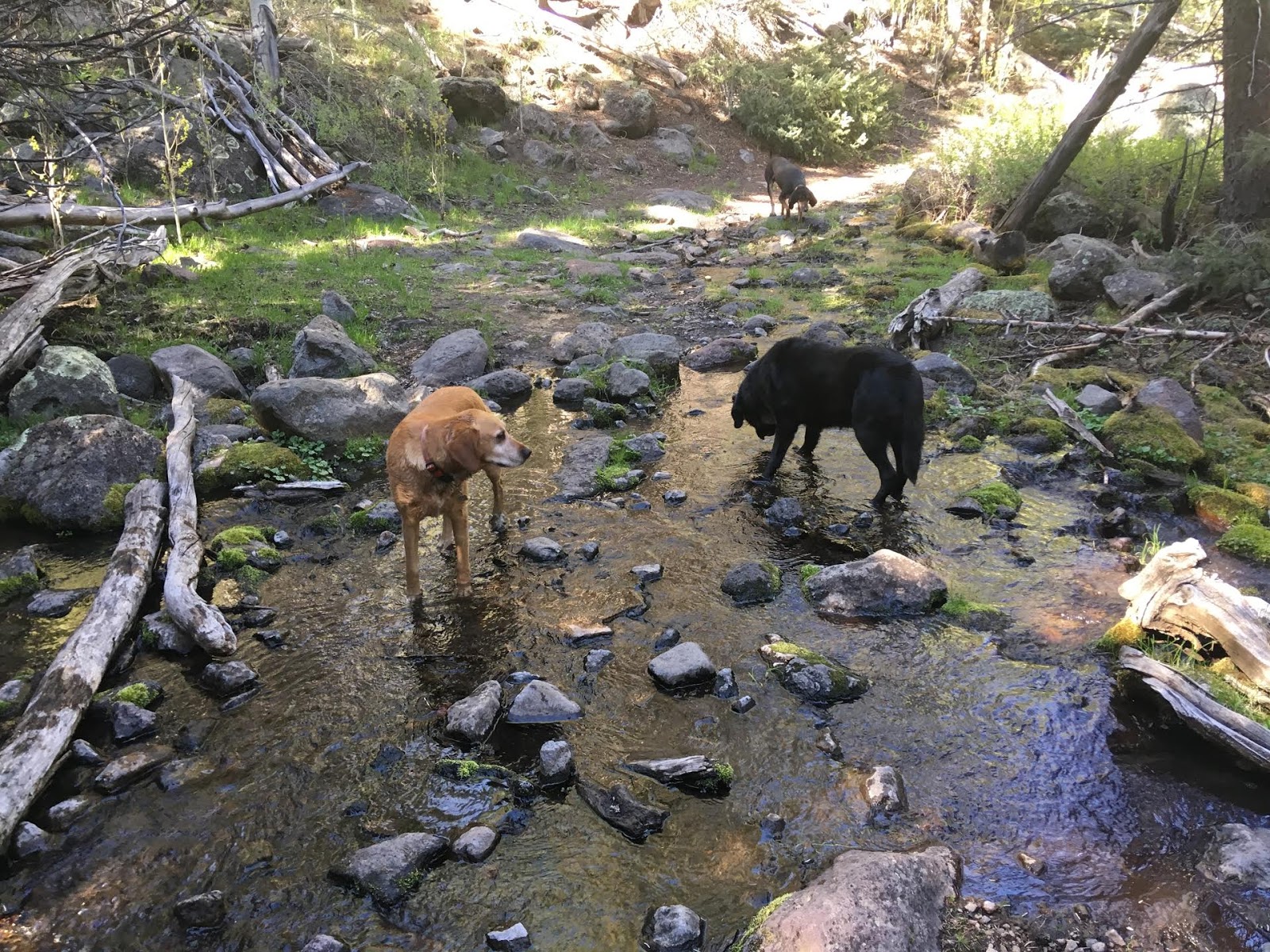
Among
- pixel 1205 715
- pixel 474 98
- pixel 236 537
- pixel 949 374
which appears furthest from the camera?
pixel 474 98

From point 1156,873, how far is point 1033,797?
0.58 meters

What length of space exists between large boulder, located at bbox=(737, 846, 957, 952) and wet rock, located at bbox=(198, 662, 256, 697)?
327 centimetres

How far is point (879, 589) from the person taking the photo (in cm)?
554

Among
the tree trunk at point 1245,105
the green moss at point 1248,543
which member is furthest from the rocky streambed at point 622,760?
the tree trunk at point 1245,105

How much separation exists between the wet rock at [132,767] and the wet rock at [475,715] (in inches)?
58.4

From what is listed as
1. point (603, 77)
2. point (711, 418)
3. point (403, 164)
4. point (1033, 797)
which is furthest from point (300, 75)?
point (1033, 797)

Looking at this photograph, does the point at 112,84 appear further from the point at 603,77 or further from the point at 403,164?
the point at 603,77

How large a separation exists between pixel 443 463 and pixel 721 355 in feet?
20.8

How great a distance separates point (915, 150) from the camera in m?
28.0

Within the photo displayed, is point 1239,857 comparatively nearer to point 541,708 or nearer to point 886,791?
point 886,791

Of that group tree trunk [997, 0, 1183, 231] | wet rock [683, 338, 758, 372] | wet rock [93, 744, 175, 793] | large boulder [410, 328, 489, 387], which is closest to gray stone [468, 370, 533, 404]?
large boulder [410, 328, 489, 387]

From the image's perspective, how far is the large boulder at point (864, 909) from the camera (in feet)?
9.84

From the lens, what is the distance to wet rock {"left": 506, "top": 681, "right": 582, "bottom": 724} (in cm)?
447

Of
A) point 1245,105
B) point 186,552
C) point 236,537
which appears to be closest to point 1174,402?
point 1245,105
